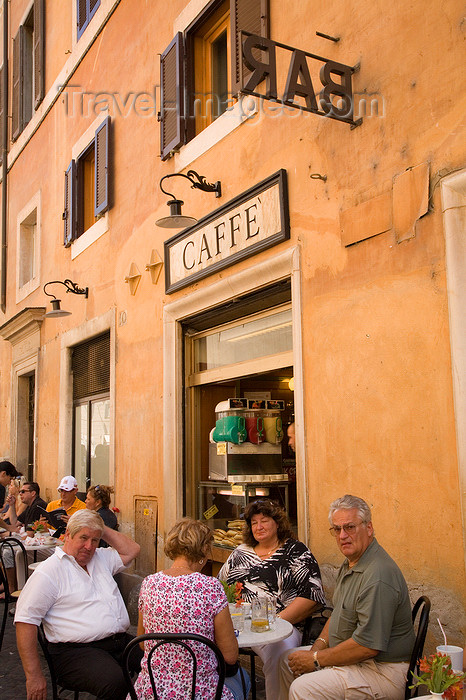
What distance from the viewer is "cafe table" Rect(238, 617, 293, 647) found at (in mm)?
3508

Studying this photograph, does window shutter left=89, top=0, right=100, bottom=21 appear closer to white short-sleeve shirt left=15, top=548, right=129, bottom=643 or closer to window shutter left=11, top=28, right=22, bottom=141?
window shutter left=11, top=28, right=22, bottom=141

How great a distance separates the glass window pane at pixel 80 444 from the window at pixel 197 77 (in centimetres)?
422

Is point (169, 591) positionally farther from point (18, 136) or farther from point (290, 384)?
point (18, 136)

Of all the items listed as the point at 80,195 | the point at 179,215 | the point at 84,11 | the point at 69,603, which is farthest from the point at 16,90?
the point at 69,603

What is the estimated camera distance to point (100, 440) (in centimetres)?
941

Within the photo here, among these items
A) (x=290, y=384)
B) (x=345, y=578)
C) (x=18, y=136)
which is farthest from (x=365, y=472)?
(x=18, y=136)

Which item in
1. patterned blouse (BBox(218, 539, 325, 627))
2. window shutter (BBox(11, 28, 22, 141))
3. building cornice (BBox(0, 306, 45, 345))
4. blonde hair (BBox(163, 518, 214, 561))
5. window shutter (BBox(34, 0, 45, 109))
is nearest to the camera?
blonde hair (BBox(163, 518, 214, 561))

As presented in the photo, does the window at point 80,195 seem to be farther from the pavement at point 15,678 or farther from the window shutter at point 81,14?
the pavement at point 15,678

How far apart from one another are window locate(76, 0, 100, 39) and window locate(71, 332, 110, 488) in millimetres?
4399

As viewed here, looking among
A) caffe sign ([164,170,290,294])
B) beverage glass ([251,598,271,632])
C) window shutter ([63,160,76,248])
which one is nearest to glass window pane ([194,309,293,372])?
caffe sign ([164,170,290,294])

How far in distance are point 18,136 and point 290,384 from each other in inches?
399

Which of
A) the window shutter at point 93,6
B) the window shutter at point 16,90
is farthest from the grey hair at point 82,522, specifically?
the window shutter at point 16,90

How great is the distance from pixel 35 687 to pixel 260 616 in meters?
1.14

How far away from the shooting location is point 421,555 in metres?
4.02
